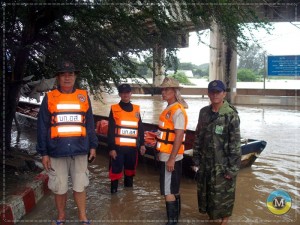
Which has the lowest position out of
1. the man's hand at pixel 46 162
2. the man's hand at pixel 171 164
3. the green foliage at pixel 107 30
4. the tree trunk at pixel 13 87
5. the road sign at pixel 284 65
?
the man's hand at pixel 171 164

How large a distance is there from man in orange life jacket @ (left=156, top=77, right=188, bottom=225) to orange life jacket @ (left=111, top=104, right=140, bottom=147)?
1080mm

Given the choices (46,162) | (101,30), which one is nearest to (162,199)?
(46,162)

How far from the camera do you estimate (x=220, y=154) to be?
3.66 m

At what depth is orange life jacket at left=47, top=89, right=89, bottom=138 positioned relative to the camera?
355cm

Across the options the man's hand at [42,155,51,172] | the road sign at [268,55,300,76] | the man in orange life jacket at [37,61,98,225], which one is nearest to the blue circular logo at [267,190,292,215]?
the man in orange life jacket at [37,61,98,225]

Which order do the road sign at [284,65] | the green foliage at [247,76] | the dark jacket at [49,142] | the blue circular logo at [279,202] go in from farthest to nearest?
1. the green foliage at [247,76]
2. the road sign at [284,65]
3. the blue circular logo at [279,202]
4. the dark jacket at [49,142]

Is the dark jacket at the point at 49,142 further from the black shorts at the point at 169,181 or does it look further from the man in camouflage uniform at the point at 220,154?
the man in camouflage uniform at the point at 220,154

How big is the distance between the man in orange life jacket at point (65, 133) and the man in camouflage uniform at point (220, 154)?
135cm

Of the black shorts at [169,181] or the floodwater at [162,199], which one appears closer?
the black shorts at [169,181]

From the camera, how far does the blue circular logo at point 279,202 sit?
4691 mm

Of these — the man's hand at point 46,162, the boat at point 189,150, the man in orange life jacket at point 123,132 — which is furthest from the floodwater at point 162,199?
the man's hand at point 46,162

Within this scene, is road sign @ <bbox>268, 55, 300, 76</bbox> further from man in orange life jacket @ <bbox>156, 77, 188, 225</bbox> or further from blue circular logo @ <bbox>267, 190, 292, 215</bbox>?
man in orange life jacket @ <bbox>156, 77, 188, 225</bbox>

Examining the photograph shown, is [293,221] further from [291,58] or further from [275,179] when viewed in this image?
[291,58]

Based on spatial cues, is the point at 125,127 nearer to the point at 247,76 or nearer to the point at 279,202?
the point at 279,202
